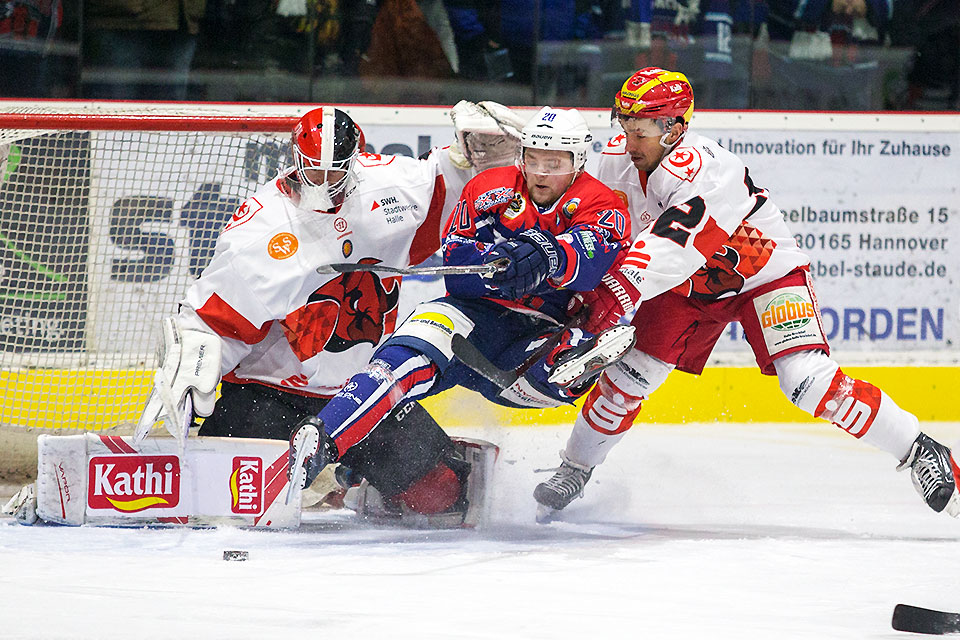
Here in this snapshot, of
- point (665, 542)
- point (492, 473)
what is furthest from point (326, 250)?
point (665, 542)

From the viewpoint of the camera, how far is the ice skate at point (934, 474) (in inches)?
119

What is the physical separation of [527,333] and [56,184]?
5.71 ft

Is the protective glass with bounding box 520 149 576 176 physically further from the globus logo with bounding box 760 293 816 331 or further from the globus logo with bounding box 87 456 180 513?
the globus logo with bounding box 87 456 180 513

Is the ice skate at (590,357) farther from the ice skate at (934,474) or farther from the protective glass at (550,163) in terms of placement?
the ice skate at (934,474)

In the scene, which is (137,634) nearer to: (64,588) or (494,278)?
(64,588)

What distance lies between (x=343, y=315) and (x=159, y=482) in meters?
0.60

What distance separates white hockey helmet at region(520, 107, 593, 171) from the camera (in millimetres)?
2889

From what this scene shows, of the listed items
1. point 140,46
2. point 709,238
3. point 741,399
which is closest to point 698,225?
point 709,238

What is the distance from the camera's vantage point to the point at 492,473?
311 cm

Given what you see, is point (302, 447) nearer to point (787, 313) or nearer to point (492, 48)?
point (787, 313)

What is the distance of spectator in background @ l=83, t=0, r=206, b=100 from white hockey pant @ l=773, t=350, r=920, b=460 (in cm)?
265

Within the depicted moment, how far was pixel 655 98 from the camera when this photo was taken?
3129mm

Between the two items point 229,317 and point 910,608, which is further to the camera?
point 229,317

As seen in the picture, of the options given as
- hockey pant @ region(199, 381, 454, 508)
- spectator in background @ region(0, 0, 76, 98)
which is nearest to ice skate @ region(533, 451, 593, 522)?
hockey pant @ region(199, 381, 454, 508)
